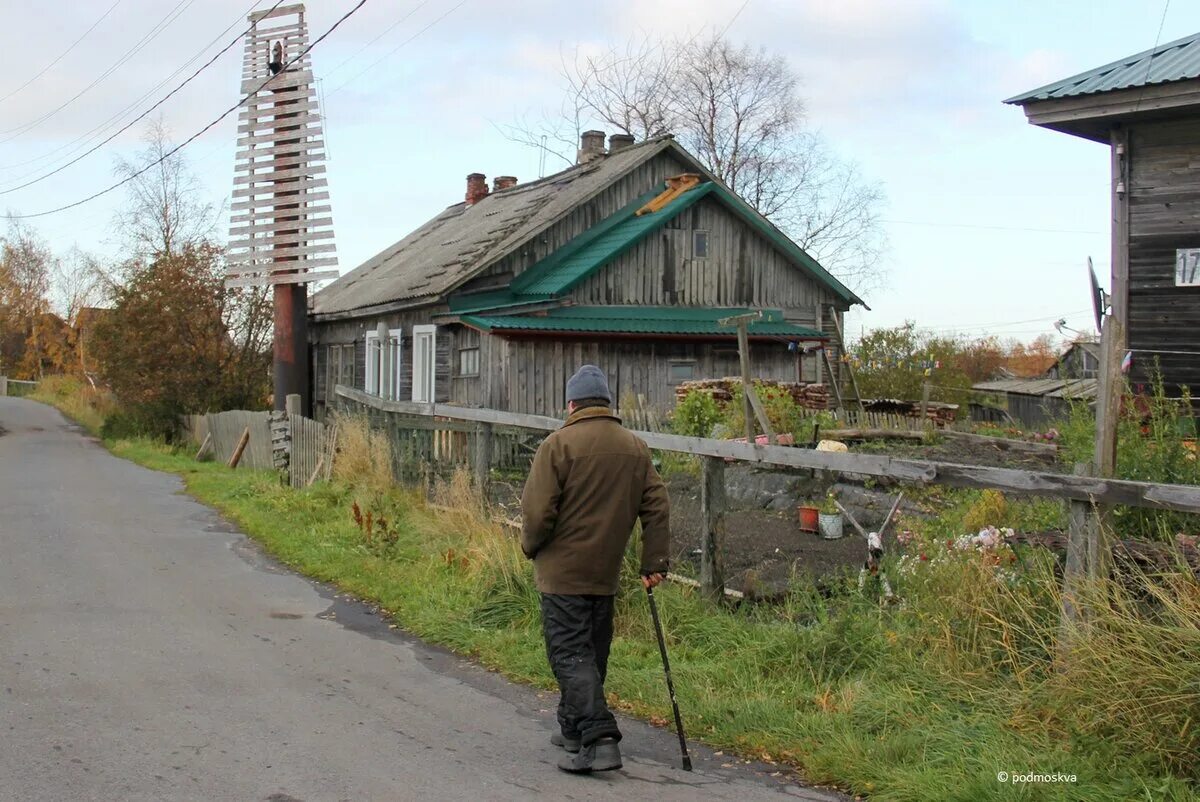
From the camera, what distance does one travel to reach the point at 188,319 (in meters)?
28.0

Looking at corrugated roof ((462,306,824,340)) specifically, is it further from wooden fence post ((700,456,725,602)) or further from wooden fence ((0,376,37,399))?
wooden fence ((0,376,37,399))

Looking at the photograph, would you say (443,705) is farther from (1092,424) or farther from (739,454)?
(1092,424)

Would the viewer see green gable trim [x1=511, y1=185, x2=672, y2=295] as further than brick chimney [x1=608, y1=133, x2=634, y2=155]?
No

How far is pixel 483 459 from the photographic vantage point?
1073cm

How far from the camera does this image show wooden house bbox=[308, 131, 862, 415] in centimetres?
2088

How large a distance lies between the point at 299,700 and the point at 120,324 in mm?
24076

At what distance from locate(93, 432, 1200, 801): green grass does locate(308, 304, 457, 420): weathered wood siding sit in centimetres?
1335

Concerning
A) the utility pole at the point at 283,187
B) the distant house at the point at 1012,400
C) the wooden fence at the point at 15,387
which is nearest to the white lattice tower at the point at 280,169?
the utility pole at the point at 283,187

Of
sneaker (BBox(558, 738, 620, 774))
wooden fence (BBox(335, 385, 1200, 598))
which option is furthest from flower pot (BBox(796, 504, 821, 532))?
sneaker (BBox(558, 738, 620, 774))

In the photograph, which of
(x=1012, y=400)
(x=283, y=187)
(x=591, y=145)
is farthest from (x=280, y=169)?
(x=1012, y=400)

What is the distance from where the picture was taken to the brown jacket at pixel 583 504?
17.6 feet

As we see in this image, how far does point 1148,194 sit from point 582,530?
1002cm

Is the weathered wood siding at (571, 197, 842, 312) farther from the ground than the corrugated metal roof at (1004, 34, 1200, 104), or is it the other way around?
the corrugated metal roof at (1004, 34, 1200, 104)

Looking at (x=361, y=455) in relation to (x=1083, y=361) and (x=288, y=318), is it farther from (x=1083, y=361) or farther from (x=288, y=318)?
Answer: (x=1083, y=361)
